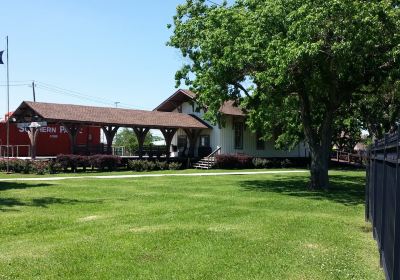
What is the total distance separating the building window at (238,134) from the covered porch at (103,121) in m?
2.47

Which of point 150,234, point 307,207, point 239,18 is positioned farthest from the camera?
point 239,18

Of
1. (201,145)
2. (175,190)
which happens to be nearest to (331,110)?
(175,190)

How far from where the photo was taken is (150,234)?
28.7 ft

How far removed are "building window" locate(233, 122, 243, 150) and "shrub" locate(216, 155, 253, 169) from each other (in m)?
2.96

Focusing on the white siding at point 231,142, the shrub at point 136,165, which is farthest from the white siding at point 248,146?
the shrub at point 136,165

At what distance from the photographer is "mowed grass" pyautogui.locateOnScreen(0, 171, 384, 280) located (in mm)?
6457

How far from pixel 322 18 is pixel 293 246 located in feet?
29.4

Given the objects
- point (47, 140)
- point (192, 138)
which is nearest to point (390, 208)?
point (192, 138)

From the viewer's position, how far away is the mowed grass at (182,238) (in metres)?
6.46

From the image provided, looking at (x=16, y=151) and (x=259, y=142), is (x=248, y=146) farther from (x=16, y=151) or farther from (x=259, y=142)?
(x=16, y=151)

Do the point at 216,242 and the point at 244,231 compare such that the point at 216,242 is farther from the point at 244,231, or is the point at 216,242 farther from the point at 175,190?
the point at 175,190

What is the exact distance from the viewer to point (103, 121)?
32.9m

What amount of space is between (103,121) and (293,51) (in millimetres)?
20420

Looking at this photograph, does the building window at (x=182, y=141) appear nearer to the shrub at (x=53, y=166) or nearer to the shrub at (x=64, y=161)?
the shrub at (x=64, y=161)
